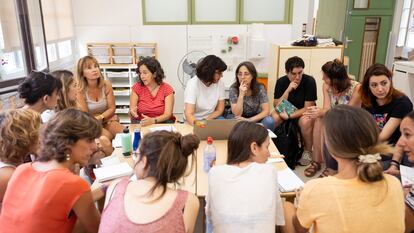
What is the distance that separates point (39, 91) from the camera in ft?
7.51

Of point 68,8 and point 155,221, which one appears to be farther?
point 68,8

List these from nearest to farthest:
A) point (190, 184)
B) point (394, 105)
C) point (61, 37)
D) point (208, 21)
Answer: point (190, 184)
point (394, 105)
point (61, 37)
point (208, 21)

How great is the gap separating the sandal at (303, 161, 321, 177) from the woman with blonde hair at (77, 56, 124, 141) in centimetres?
185

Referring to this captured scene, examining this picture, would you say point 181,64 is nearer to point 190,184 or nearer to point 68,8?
point 68,8

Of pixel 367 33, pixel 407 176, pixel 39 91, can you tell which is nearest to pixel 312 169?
pixel 407 176

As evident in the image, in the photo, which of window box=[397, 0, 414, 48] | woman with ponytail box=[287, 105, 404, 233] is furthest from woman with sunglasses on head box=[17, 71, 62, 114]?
window box=[397, 0, 414, 48]

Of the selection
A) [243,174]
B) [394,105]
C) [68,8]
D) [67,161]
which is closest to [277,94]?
[394,105]

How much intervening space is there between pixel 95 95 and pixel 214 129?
1.46 meters

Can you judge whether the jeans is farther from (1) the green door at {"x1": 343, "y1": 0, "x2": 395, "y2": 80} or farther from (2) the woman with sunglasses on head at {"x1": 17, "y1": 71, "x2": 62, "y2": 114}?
(1) the green door at {"x1": 343, "y1": 0, "x2": 395, "y2": 80}

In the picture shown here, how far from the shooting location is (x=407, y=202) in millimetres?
1604

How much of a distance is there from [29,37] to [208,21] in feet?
7.65

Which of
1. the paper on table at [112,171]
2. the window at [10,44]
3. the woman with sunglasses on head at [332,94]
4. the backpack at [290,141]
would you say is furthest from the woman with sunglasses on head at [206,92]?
the window at [10,44]

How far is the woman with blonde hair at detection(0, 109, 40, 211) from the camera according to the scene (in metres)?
1.57

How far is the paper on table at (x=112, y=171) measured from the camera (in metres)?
1.83
